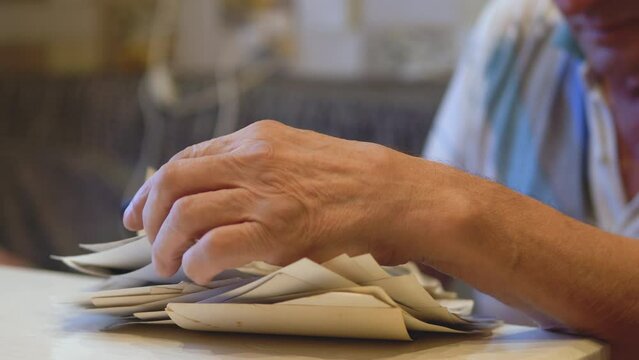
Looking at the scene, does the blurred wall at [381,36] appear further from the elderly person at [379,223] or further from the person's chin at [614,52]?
the elderly person at [379,223]

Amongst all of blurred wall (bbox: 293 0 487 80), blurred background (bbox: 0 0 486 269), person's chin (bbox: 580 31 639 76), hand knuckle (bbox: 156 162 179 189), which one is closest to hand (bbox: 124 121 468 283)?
hand knuckle (bbox: 156 162 179 189)

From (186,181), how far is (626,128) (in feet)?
2.39

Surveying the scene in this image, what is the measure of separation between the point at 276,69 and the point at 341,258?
5.61 feet

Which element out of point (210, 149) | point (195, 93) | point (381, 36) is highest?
point (381, 36)

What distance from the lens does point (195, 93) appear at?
2172 mm

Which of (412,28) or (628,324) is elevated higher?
(412,28)

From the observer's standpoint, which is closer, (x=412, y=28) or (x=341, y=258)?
(x=341, y=258)

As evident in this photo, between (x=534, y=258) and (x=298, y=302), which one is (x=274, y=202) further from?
(x=534, y=258)

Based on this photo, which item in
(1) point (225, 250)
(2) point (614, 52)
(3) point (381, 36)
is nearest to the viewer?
(1) point (225, 250)

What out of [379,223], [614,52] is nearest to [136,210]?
[379,223]

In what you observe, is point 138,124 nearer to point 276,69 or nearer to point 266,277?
point 276,69

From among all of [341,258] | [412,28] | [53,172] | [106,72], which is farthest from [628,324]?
[106,72]

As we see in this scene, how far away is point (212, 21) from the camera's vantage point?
8.01 feet

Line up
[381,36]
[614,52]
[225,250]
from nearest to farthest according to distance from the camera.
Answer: [225,250]
[614,52]
[381,36]
